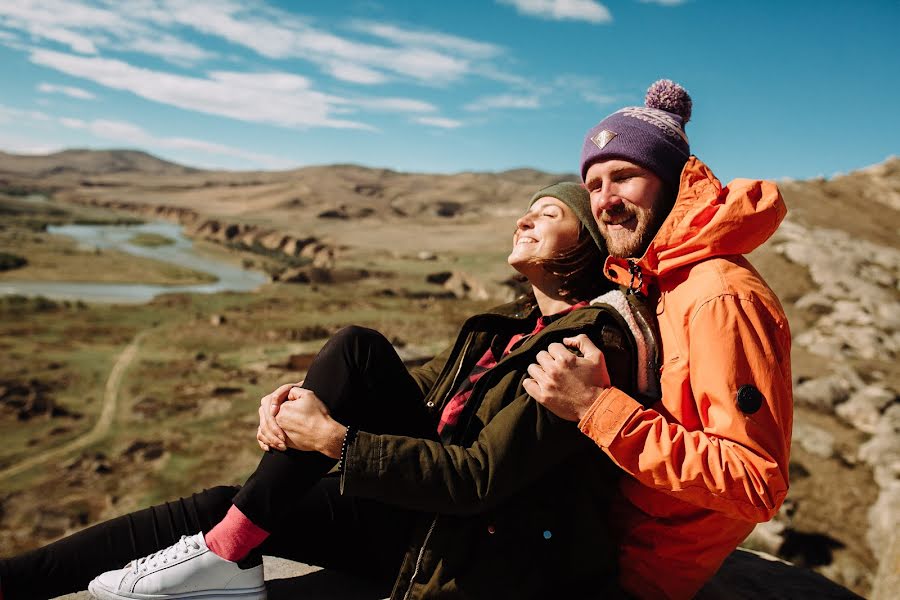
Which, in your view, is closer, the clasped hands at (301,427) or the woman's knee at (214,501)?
the clasped hands at (301,427)

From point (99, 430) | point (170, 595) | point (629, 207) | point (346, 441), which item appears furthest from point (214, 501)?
point (99, 430)

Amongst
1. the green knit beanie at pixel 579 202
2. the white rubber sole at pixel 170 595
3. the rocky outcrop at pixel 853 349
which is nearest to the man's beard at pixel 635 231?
the green knit beanie at pixel 579 202

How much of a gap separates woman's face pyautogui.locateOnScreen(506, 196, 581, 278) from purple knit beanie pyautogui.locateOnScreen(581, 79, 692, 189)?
0.23 metres

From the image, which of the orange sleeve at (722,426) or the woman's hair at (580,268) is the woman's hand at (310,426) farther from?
the woman's hair at (580,268)

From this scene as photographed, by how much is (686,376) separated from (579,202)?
3.50ft

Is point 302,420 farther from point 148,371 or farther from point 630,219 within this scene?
point 148,371

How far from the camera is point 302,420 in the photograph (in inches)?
95.1

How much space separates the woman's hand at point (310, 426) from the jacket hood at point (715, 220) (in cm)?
136

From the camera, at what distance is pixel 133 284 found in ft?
93.1

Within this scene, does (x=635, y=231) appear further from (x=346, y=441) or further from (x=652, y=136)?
(x=346, y=441)

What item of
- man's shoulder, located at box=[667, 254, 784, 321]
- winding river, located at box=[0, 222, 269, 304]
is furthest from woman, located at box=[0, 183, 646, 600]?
winding river, located at box=[0, 222, 269, 304]

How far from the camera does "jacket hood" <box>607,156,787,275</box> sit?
2.25 meters

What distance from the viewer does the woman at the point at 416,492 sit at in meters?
2.27

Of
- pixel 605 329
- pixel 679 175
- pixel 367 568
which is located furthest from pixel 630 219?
pixel 367 568
